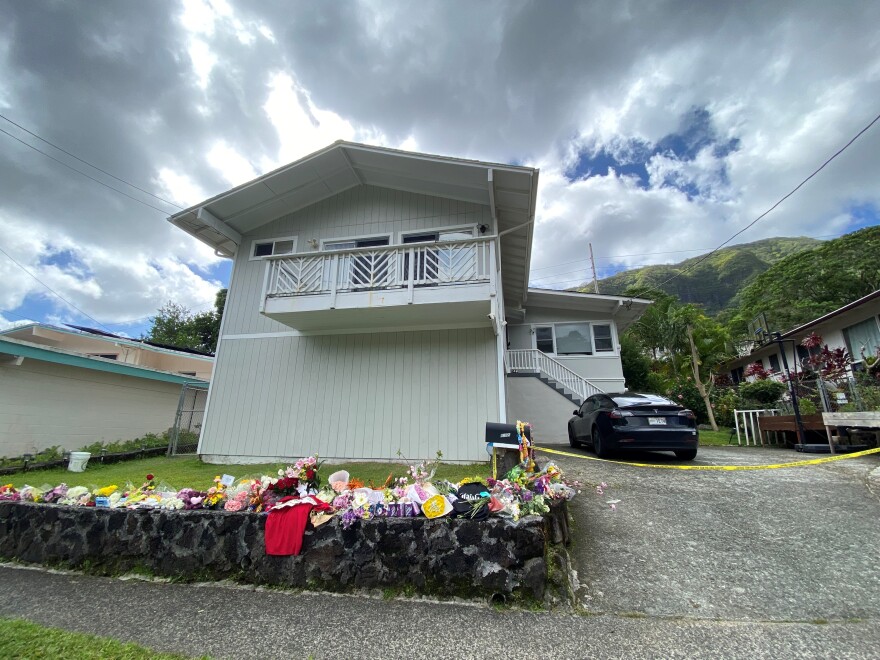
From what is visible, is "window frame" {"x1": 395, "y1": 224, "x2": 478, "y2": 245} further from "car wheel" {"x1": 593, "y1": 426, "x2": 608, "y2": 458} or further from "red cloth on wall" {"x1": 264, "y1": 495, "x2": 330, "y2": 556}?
"red cloth on wall" {"x1": 264, "y1": 495, "x2": 330, "y2": 556}

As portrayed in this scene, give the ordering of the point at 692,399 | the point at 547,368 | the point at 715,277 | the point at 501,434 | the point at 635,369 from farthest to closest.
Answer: the point at 715,277 < the point at 635,369 < the point at 692,399 < the point at 547,368 < the point at 501,434

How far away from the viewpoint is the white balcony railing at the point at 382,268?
720cm

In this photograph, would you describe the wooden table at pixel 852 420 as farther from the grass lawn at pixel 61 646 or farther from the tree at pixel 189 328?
the tree at pixel 189 328

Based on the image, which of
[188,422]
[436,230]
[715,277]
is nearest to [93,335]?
[188,422]

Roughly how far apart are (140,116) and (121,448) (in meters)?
9.99

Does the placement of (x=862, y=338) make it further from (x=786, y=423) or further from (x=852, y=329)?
(x=786, y=423)

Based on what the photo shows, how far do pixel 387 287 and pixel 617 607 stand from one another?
598 centimetres

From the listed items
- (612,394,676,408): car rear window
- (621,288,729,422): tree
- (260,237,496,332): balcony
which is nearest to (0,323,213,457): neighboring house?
(260,237,496,332): balcony

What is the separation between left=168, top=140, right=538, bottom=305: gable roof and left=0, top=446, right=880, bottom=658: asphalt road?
6.32 metres

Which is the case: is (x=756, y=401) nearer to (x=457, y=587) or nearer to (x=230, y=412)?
(x=457, y=587)

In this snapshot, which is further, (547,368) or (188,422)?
(188,422)

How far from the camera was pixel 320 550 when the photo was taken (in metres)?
2.93

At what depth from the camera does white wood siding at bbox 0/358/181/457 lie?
8375mm

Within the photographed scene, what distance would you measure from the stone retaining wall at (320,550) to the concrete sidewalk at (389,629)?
6.1 inches
